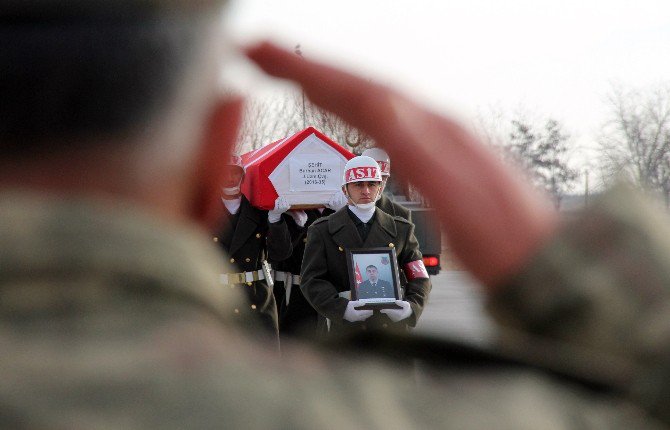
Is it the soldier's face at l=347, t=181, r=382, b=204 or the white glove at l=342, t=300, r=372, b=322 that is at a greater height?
the soldier's face at l=347, t=181, r=382, b=204

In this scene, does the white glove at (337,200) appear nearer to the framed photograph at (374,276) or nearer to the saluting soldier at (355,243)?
the saluting soldier at (355,243)

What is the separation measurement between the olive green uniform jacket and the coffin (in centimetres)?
93

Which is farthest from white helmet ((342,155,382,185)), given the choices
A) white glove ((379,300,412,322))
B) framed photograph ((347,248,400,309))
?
white glove ((379,300,412,322))

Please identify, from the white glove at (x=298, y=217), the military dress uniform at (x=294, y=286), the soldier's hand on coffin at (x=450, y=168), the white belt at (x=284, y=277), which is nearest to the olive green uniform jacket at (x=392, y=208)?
the military dress uniform at (x=294, y=286)

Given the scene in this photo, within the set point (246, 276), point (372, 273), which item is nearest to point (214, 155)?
point (372, 273)

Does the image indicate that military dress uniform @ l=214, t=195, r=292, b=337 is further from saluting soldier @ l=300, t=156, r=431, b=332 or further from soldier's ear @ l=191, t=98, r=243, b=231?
soldier's ear @ l=191, t=98, r=243, b=231

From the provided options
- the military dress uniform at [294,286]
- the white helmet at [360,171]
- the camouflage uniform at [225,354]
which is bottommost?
the military dress uniform at [294,286]

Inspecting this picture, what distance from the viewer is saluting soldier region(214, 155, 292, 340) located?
7410 mm

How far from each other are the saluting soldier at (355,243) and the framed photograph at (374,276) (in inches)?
5.7

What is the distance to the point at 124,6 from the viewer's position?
2.77 feet

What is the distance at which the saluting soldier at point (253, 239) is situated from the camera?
292 inches

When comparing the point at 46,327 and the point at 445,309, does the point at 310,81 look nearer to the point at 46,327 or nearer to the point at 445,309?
the point at 46,327

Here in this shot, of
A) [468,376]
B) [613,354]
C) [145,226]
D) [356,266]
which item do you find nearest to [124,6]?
[145,226]

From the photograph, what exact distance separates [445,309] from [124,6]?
Result: 13773mm
